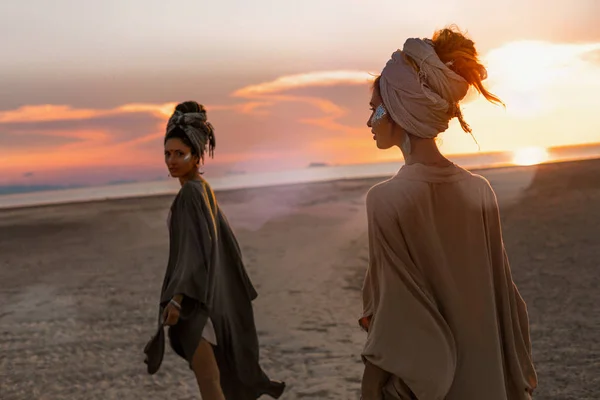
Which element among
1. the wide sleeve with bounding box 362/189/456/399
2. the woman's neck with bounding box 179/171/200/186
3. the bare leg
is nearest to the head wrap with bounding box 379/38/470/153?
the wide sleeve with bounding box 362/189/456/399

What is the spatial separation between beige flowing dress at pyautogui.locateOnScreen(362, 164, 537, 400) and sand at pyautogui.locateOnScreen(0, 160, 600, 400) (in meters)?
3.92

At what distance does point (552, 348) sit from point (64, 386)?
15.1ft

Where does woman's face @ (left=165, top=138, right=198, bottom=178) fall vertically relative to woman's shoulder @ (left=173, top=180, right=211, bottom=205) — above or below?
above

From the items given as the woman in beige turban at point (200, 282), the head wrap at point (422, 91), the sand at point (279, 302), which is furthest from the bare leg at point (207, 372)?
the head wrap at point (422, 91)

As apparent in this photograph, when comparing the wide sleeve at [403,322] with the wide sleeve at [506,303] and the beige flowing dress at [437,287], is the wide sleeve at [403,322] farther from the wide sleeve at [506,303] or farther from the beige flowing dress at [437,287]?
the wide sleeve at [506,303]

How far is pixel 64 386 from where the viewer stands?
7.45 meters

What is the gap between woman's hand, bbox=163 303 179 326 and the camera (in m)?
4.69

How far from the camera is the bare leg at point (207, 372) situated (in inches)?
188

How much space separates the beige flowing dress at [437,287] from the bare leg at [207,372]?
235cm

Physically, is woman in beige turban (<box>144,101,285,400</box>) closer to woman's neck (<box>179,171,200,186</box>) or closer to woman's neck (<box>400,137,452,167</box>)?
woman's neck (<box>179,171,200,186</box>)

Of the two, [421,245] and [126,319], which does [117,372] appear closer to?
[126,319]

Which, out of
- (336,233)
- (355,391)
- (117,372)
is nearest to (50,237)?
(336,233)

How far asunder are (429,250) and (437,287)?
0.43ft

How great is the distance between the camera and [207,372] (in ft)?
15.8
